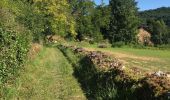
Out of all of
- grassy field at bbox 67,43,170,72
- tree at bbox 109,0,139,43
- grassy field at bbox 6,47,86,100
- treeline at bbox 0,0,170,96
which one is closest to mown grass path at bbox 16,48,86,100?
grassy field at bbox 6,47,86,100

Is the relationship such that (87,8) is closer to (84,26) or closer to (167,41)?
(84,26)

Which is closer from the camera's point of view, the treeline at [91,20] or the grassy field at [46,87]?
Answer: the grassy field at [46,87]

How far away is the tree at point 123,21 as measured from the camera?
11456cm

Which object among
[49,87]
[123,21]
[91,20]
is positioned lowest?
[49,87]

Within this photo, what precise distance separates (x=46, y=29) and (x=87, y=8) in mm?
32673

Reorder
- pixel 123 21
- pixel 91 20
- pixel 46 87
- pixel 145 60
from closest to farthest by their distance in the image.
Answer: pixel 46 87, pixel 145 60, pixel 91 20, pixel 123 21

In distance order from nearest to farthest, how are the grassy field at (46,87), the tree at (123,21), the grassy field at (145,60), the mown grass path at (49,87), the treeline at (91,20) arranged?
the grassy field at (46,87) < the mown grass path at (49,87) < the grassy field at (145,60) < the treeline at (91,20) < the tree at (123,21)

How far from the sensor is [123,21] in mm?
116500

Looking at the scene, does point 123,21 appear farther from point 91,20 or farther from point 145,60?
point 145,60

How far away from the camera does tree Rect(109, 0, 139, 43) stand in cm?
11456

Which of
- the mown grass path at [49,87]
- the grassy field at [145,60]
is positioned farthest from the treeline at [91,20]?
the mown grass path at [49,87]

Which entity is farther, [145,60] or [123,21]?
[123,21]

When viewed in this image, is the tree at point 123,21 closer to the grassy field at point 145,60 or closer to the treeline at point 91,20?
the treeline at point 91,20

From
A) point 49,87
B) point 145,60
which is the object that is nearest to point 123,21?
point 145,60
